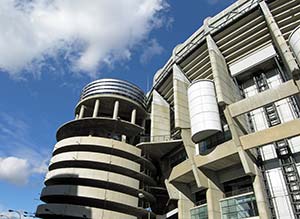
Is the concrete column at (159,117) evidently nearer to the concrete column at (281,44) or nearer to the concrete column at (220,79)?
the concrete column at (220,79)

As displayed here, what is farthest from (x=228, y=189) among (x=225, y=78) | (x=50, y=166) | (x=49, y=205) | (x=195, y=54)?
(x=50, y=166)

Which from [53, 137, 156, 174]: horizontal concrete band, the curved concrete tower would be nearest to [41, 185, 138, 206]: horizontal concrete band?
the curved concrete tower

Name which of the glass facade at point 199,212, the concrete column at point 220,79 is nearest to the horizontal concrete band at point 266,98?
the concrete column at point 220,79

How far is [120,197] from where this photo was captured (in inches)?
1428

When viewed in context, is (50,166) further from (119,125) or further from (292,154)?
(292,154)

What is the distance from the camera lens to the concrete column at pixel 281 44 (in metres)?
23.5

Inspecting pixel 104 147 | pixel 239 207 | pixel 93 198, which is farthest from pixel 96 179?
pixel 239 207

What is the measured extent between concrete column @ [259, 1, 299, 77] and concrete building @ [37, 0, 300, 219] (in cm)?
11

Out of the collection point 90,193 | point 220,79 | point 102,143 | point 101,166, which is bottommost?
point 90,193

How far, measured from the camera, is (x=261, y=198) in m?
23.5

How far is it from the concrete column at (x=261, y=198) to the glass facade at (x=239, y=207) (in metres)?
A: 1.35

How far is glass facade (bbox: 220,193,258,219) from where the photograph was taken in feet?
82.2

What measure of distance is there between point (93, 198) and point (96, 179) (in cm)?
260

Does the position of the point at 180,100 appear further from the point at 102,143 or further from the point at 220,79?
the point at 102,143
